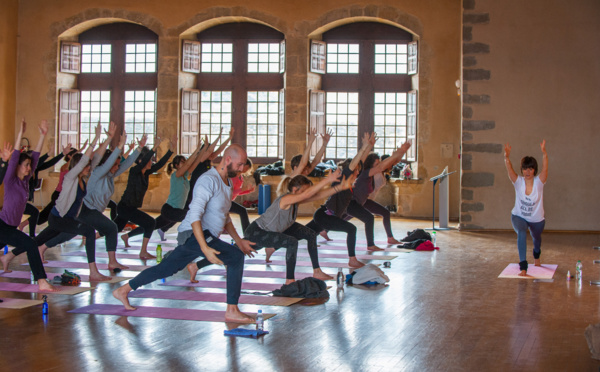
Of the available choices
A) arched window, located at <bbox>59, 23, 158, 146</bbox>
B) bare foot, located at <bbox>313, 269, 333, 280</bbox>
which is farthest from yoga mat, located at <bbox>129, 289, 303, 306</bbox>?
arched window, located at <bbox>59, 23, 158, 146</bbox>

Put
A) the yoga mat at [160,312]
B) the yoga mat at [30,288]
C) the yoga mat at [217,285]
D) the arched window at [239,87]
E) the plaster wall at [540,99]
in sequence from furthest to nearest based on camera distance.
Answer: the arched window at [239,87] → the plaster wall at [540,99] → the yoga mat at [217,285] → the yoga mat at [30,288] → the yoga mat at [160,312]

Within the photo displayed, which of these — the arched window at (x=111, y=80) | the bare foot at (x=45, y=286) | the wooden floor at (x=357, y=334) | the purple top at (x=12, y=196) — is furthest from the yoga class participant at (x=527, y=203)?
the arched window at (x=111, y=80)

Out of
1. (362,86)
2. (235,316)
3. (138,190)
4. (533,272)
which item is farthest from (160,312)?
(362,86)

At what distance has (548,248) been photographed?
31.2 ft

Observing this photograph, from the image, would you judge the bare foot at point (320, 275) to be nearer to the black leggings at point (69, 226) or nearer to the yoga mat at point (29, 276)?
the yoga mat at point (29, 276)

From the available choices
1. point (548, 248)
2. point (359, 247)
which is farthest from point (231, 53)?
point (548, 248)

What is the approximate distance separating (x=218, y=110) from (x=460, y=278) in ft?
33.4

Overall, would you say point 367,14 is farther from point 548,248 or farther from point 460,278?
point 460,278

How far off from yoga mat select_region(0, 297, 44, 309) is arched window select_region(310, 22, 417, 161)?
10.6m

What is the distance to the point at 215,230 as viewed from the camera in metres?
4.85

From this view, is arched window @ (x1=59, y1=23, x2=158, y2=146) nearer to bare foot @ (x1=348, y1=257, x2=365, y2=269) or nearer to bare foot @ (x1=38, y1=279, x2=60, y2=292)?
bare foot @ (x1=348, y1=257, x2=365, y2=269)

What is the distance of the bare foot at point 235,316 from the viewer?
15.8 feet

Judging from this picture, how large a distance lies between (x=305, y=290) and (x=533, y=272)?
2.76 metres

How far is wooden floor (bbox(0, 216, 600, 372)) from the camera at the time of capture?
12.6 feet
